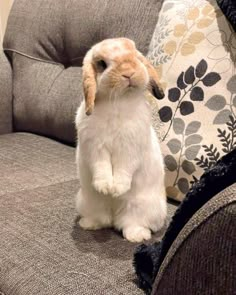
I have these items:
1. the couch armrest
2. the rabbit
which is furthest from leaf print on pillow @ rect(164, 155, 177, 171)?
the couch armrest

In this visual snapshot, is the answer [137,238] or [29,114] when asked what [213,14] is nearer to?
[137,238]

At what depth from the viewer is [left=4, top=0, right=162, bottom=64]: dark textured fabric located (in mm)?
1525

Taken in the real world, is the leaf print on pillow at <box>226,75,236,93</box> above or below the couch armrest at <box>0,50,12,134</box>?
above

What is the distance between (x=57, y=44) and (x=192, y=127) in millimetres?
785

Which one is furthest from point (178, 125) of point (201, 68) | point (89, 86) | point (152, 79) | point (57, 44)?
point (57, 44)

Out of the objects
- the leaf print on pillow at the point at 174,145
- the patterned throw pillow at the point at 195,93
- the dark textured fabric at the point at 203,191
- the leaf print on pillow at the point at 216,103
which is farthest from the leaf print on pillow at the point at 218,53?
the dark textured fabric at the point at 203,191

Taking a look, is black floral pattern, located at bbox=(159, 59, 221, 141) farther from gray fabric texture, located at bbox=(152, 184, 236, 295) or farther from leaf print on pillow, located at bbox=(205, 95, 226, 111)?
gray fabric texture, located at bbox=(152, 184, 236, 295)

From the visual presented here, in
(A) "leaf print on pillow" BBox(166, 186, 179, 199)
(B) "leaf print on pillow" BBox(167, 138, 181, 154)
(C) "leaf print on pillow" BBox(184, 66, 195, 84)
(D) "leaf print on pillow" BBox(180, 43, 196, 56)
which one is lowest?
(A) "leaf print on pillow" BBox(166, 186, 179, 199)

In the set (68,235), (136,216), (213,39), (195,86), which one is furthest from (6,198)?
(213,39)

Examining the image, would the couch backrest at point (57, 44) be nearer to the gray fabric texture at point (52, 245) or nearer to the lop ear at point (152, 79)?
the gray fabric texture at point (52, 245)

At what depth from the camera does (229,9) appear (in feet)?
3.90

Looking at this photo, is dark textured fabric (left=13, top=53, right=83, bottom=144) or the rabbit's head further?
dark textured fabric (left=13, top=53, right=83, bottom=144)

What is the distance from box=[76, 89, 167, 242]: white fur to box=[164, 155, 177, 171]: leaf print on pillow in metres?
0.18

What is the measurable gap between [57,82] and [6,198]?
2.17 feet
